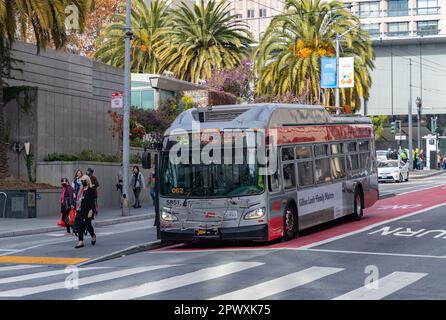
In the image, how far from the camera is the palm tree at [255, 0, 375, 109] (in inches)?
2073

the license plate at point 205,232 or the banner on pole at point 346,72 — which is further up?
the banner on pole at point 346,72

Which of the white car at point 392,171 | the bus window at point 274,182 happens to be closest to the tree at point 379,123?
the white car at point 392,171

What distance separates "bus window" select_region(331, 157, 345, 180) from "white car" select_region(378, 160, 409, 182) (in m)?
30.8

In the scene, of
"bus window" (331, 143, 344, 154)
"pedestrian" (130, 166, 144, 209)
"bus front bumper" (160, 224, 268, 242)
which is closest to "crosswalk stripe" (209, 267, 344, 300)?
"bus front bumper" (160, 224, 268, 242)

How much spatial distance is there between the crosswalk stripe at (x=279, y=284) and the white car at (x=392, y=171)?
40.1 metres

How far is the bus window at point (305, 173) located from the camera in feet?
68.4

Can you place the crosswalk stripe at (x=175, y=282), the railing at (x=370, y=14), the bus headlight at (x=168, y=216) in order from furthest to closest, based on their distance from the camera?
the railing at (x=370, y=14), the bus headlight at (x=168, y=216), the crosswalk stripe at (x=175, y=282)

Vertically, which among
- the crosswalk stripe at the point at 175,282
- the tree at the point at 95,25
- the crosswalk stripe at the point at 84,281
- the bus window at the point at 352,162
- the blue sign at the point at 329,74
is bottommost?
the crosswalk stripe at the point at 84,281

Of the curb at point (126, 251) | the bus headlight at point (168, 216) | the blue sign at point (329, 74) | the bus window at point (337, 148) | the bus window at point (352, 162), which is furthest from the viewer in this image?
the blue sign at point (329, 74)

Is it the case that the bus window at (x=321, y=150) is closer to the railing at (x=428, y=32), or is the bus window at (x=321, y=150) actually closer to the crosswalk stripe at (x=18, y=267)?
the crosswalk stripe at (x=18, y=267)

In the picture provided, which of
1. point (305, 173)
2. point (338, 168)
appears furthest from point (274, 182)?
point (338, 168)

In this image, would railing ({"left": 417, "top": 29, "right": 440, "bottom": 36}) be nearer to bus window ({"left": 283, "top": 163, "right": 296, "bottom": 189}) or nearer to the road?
the road
